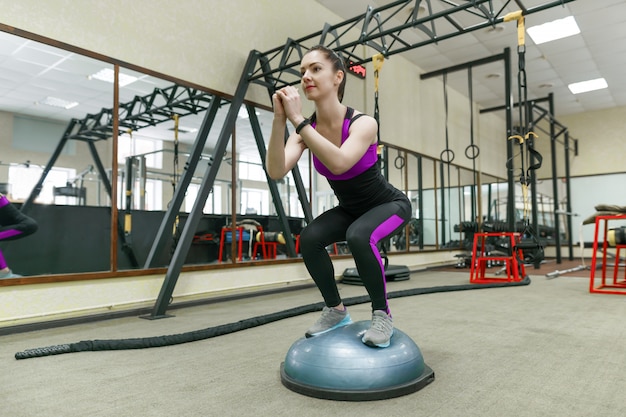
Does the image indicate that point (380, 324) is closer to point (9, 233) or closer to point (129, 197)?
point (9, 233)

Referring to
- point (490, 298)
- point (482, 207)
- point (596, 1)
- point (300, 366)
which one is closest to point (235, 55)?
point (490, 298)

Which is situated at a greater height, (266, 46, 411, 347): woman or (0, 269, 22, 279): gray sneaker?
(266, 46, 411, 347): woman

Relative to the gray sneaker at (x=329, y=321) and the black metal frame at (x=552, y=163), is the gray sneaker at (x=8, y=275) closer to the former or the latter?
the gray sneaker at (x=329, y=321)

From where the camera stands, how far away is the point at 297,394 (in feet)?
5.45

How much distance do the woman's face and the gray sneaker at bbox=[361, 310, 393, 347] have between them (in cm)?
91

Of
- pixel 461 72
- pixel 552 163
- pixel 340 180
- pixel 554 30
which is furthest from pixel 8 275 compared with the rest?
pixel 552 163

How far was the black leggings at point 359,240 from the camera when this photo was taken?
174 centimetres

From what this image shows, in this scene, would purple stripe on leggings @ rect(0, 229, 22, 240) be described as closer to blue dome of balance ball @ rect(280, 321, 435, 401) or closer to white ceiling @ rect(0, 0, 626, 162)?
white ceiling @ rect(0, 0, 626, 162)

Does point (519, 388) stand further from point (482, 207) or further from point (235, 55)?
point (482, 207)

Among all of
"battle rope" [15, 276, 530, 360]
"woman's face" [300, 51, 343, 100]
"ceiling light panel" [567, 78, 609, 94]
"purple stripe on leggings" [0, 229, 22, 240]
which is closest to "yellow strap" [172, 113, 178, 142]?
"purple stripe on leggings" [0, 229, 22, 240]

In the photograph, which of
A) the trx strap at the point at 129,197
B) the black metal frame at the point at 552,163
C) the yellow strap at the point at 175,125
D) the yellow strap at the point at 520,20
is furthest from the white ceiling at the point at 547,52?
the trx strap at the point at 129,197

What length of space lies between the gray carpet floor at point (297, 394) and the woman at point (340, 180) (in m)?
0.33

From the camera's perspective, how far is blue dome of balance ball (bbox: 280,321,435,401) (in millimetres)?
1592

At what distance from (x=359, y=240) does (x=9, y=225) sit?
123 inches
